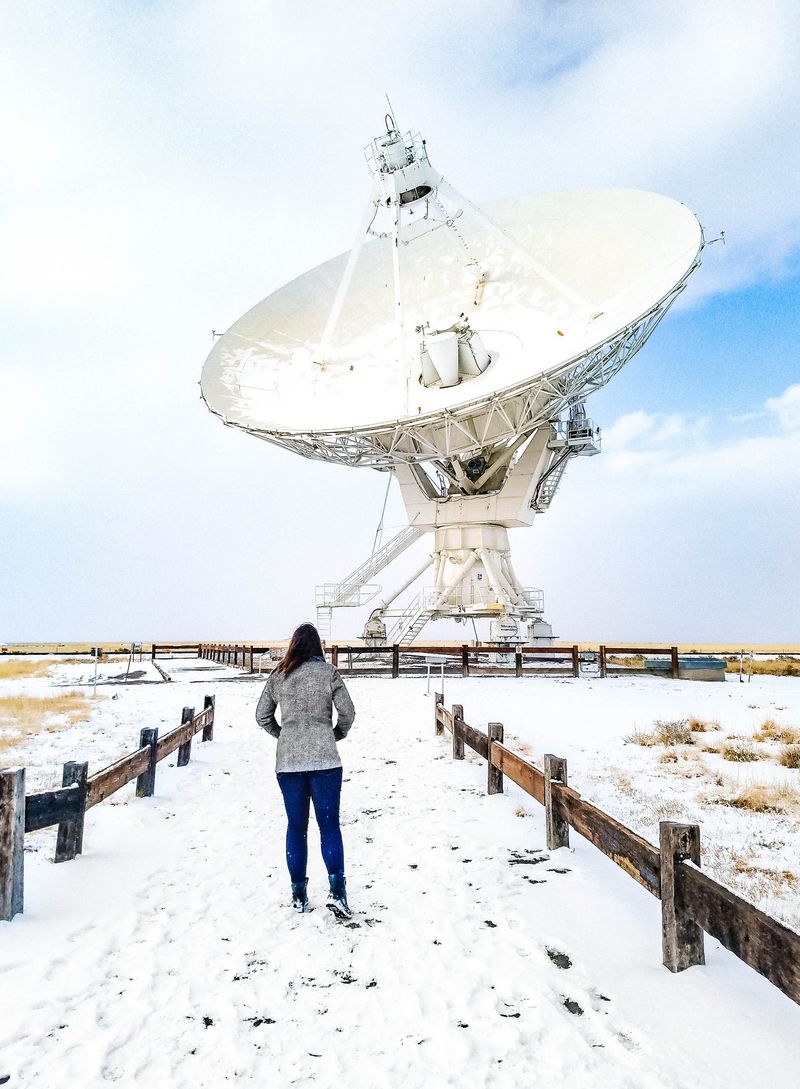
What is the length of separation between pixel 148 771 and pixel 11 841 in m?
3.30

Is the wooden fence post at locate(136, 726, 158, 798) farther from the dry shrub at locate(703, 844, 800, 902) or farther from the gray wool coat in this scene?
the dry shrub at locate(703, 844, 800, 902)

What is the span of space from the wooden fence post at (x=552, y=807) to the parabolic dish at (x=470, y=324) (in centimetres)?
1565

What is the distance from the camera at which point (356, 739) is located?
11.5 metres

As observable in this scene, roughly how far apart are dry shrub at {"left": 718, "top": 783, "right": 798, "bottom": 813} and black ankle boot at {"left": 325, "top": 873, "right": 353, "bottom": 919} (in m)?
4.50

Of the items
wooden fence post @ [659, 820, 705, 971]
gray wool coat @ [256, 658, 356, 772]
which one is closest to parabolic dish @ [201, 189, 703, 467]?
gray wool coat @ [256, 658, 356, 772]

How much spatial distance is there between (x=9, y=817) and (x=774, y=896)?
5135 millimetres

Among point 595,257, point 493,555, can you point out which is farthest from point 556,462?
point 595,257

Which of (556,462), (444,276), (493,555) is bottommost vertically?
(493,555)

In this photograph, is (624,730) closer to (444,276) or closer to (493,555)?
(493,555)

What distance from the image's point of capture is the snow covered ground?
2.89 meters

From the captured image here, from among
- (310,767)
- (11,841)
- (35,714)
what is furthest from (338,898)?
(35,714)

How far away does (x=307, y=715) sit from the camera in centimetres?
473

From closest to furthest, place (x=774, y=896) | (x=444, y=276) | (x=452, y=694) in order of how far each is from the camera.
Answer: (x=774, y=896)
(x=452, y=694)
(x=444, y=276)

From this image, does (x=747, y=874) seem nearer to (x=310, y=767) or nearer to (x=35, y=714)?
(x=310, y=767)
